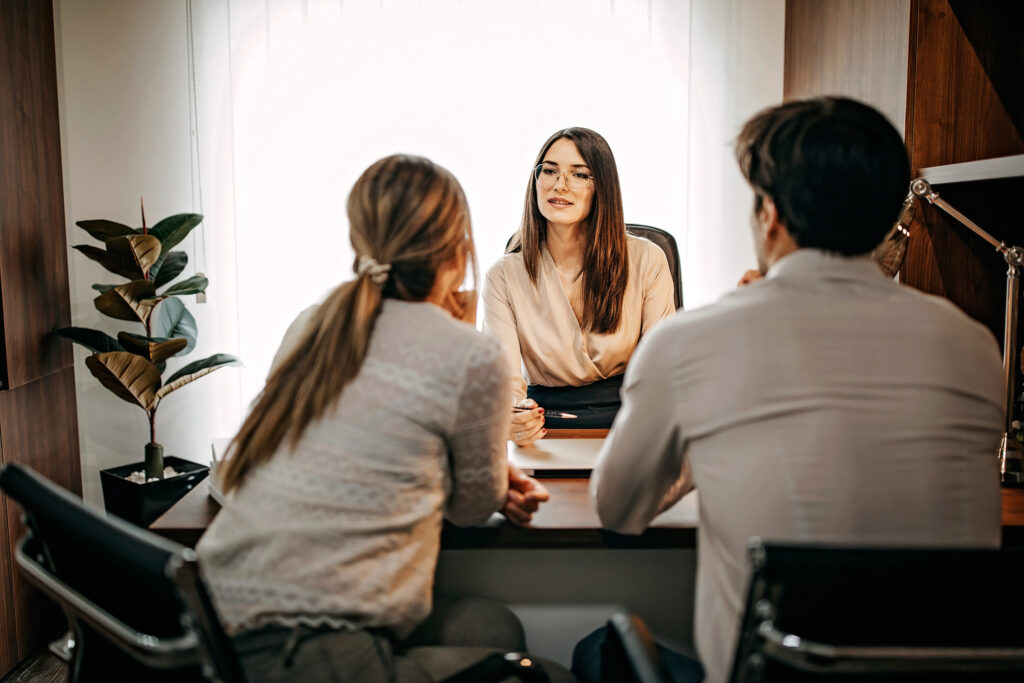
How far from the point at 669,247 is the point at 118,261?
68.7 inches

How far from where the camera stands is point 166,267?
2615 mm

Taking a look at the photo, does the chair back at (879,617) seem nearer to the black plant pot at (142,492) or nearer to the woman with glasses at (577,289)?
the woman with glasses at (577,289)

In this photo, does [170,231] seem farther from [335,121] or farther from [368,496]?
[368,496]

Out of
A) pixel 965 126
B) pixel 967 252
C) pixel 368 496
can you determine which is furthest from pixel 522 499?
pixel 965 126

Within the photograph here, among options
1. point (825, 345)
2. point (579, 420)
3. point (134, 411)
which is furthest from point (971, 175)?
point (134, 411)

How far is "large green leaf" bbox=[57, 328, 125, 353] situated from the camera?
2549mm

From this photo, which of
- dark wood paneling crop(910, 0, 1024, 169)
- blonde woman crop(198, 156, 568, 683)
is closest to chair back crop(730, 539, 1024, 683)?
blonde woman crop(198, 156, 568, 683)

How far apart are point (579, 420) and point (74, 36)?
8.11ft

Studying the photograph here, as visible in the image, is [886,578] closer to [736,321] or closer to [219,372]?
[736,321]

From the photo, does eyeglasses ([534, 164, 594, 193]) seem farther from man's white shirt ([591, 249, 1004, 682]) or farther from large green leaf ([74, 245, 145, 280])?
man's white shirt ([591, 249, 1004, 682])

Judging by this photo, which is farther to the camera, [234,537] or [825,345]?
[234,537]

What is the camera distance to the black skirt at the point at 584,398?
232cm

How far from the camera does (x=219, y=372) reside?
10.9 ft

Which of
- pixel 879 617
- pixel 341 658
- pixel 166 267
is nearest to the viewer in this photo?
pixel 879 617
